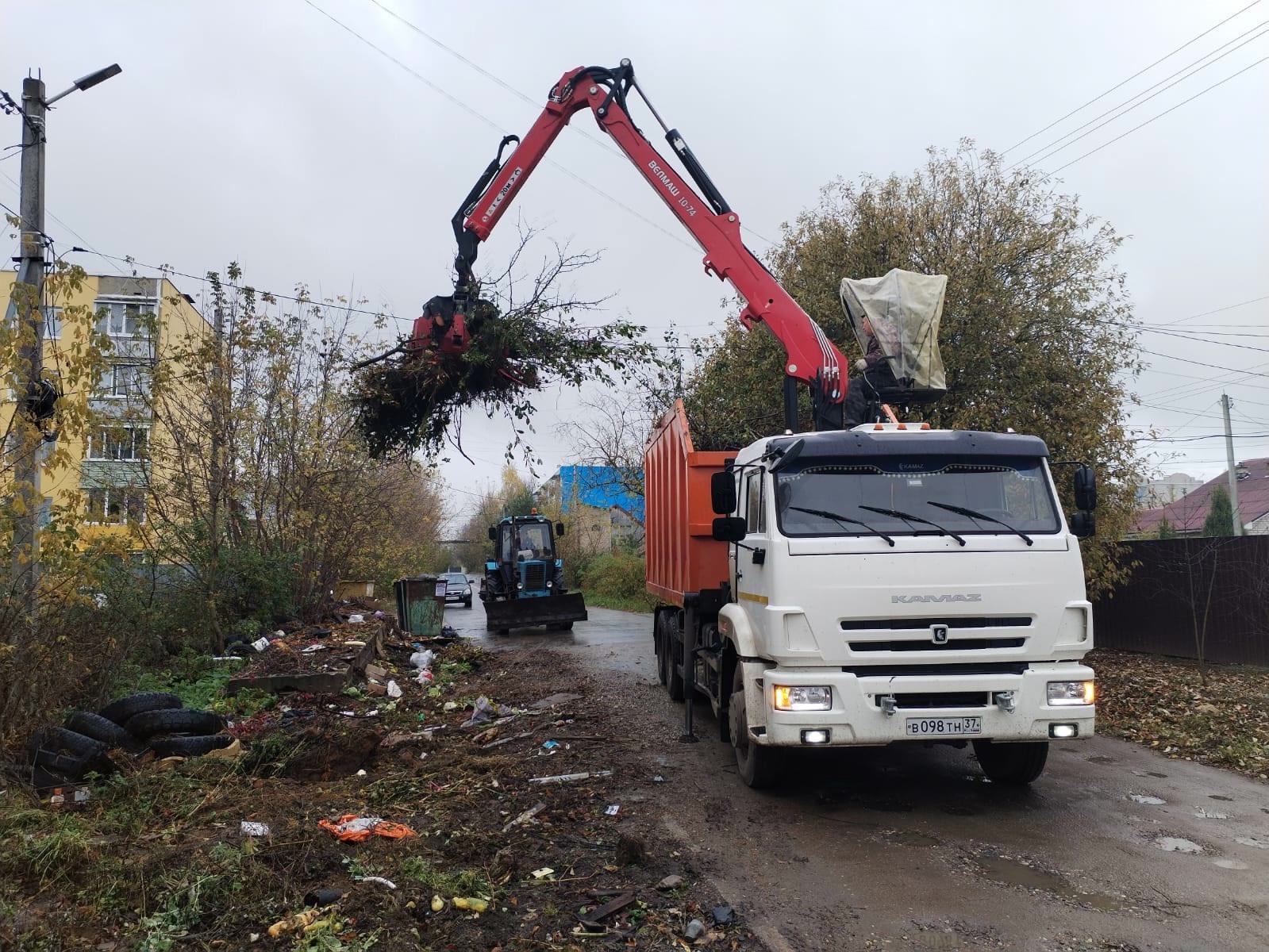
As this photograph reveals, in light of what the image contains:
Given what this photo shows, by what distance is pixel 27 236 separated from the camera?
7.91 metres

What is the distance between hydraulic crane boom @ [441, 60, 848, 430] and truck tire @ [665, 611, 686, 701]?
3.11 metres

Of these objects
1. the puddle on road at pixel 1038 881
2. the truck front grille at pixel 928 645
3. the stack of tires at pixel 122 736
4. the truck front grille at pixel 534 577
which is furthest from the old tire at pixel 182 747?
the truck front grille at pixel 534 577

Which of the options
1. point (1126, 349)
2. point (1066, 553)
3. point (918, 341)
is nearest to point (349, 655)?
point (918, 341)

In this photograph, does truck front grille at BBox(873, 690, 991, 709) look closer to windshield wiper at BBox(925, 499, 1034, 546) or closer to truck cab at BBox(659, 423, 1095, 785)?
truck cab at BBox(659, 423, 1095, 785)

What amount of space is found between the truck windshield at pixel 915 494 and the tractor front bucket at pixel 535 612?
15040 millimetres

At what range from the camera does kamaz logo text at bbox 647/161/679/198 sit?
9.48m

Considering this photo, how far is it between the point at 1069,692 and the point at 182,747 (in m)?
6.42

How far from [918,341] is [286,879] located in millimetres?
7061

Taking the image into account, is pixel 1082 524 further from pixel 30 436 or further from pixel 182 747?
pixel 30 436

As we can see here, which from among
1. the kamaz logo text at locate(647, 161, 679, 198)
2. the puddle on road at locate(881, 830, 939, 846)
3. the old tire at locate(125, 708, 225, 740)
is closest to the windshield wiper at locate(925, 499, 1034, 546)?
the puddle on road at locate(881, 830, 939, 846)

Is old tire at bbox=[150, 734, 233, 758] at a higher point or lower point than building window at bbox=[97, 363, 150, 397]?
lower

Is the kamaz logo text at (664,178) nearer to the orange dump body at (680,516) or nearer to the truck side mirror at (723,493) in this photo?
the orange dump body at (680,516)

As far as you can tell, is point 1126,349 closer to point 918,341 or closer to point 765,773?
point 918,341

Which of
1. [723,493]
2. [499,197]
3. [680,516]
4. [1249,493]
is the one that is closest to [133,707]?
[723,493]
